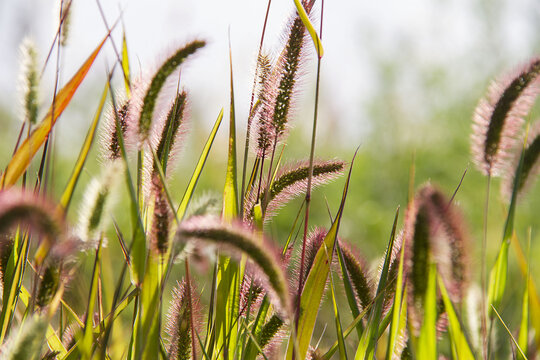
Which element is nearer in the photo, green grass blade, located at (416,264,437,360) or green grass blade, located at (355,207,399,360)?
green grass blade, located at (416,264,437,360)

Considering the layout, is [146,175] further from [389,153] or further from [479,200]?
[389,153]

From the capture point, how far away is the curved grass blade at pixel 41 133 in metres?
1.01

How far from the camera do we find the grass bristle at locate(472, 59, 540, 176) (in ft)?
3.70

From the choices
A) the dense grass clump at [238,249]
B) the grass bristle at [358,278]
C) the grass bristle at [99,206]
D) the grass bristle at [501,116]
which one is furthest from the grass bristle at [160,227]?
the grass bristle at [501,116]

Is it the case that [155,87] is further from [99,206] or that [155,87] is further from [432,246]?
[432,246]

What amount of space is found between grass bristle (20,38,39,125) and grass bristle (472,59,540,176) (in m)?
0.95

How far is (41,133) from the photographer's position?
1061 millimetres

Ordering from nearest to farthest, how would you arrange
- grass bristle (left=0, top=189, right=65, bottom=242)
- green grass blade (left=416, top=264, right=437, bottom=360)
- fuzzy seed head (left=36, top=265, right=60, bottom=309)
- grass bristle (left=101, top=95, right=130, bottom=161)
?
grass bristle (left=0, top=189, right=65, bottom=242), green grass blade (left=416, top=264, right=437, bottom=360), fuzzy seed head (left=36, top=265, right=60, bottom=309), grass bristle (left=101, top=95, right=130, bottom=161)

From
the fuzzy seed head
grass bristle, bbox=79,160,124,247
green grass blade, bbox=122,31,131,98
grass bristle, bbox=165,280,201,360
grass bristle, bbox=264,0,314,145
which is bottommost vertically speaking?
grass bristle, bbox=165,280,201,360

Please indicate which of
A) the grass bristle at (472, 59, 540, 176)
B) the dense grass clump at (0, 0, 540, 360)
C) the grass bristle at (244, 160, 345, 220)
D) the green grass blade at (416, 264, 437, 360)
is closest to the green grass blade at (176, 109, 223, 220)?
the dense grass clump at (0, 0, 540, 360)

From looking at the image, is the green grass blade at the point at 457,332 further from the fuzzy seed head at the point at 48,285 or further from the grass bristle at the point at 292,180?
the fuzzy seed head at the point at 48,285

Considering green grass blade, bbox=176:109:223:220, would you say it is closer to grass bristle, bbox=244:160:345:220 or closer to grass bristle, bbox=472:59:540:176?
grass bristle, bbox=244:160:345:220

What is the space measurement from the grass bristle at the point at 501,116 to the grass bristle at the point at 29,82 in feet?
3.11

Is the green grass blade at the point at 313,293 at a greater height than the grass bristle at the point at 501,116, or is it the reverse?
the grass bristle at the point at 501,116
